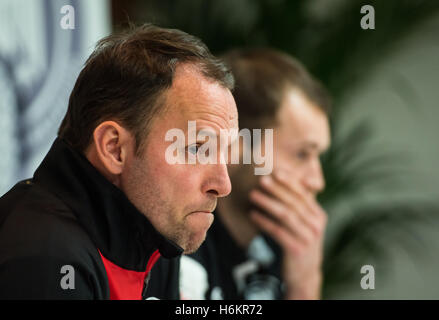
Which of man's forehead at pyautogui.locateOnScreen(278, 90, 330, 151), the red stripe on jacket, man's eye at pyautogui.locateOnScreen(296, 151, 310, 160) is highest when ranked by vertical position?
man's forehead at pyautogui.locateOnScreen(278, 90, 330, 151)

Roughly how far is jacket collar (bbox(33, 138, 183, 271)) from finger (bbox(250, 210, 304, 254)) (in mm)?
786

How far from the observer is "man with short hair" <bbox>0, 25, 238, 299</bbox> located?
2.22 ft

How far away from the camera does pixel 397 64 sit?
229cm

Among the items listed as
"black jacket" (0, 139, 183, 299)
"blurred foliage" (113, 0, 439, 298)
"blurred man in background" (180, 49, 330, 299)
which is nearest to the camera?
"black jacket" (0, 139, 183, 299)

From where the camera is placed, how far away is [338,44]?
191 centimetres

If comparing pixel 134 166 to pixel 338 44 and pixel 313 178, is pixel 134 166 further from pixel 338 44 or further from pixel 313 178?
pixel 338 44

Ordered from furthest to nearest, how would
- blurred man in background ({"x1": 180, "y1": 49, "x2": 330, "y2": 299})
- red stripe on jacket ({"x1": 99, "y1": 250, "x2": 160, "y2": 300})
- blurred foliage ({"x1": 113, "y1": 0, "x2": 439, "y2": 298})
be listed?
blurred foliage ({"x1": 113, "y1": 0, "x2": 439, "y2": 298})
blurred man in background ({"x1": 180, "y1": 49, "x2": 330, "y2": 299})
red stripe on jacket ({"x1": 99, "y1": 250, "x2": 160, "y2": 300})

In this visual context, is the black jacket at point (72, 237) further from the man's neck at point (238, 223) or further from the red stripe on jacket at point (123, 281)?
the man's neck at point (238, 223)

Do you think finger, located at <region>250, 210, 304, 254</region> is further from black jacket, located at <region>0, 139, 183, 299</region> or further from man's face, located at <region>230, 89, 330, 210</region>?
black jacket, located at <region>0, 139, 183, 299</region>

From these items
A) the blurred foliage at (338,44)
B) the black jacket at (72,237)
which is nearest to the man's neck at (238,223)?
the blurred foliage at (338,44)

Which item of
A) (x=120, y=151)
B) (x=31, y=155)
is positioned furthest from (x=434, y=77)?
(x=120, y=151)

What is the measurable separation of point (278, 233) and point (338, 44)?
74 cm

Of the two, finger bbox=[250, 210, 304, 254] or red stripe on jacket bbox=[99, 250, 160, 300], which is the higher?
finger bbox=[250, 210, 304, 254]

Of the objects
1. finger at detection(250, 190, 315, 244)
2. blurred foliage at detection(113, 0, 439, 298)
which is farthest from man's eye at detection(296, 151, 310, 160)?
blurred foliage at detection(113, 0, 439, 298)
